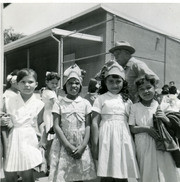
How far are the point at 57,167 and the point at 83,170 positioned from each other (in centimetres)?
29

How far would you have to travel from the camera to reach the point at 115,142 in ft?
9.82

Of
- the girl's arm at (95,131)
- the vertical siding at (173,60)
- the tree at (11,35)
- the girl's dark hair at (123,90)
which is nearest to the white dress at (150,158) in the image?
the girl's dark hair at (123,90)

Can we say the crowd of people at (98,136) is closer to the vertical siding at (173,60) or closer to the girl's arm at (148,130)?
the girl's arm at (148,130)

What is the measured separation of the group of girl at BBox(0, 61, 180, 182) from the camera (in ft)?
9.73

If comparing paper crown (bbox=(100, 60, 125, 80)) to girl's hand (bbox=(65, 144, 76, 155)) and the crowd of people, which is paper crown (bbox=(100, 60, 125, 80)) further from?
girl's hand (bbox=(65, 144, 76, 155))

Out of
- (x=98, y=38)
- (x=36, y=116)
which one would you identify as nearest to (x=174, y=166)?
(x=36, y=116)

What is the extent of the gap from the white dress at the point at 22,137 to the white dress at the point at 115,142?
2.33 feet

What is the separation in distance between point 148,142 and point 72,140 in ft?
2.72

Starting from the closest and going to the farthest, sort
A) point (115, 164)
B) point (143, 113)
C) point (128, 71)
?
point (115, 164) → point (143, 113) → point (128, 71)

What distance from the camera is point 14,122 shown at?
308 cm

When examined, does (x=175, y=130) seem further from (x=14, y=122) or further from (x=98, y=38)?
(x=98, y=38)

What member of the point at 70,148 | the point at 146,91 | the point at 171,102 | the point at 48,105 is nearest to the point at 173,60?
the point at 171,102

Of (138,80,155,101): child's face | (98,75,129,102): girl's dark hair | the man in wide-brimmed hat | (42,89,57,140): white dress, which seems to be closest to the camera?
(138,80,155,101): child's face

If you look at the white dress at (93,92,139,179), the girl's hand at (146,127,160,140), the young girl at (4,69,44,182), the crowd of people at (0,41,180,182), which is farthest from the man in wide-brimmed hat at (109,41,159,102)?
the young girl at (4,69,44,182)
